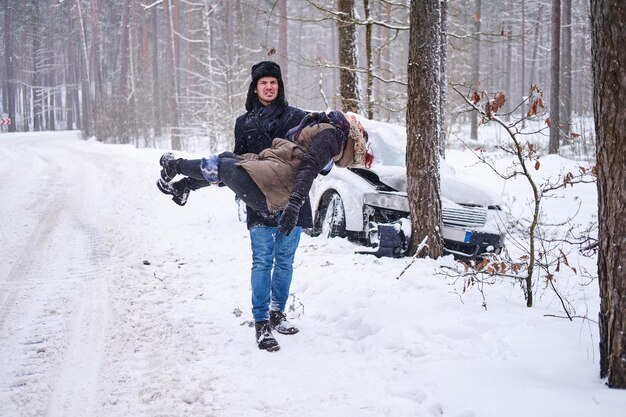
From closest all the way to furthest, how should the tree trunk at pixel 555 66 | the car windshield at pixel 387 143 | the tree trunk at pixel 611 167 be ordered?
the tree trunk at pixel 611 167, the car windshield at pixel 387 143, the tree trunk at pixel 555 66

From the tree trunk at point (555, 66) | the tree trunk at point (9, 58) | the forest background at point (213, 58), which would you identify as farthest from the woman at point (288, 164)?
the tree trunk at point (9, 58)

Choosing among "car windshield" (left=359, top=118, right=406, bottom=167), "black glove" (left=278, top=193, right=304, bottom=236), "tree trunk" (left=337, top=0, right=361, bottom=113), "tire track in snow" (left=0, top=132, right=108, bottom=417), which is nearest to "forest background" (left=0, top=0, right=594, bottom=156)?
"tree trunk" (left=337, top=0, right=361, bottom=113)

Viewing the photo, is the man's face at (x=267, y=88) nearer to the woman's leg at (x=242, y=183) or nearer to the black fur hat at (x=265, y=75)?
the black fur hat at (x=265, y=75)

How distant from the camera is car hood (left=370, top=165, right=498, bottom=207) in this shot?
6.41 meters

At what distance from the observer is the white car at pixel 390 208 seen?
5906mm

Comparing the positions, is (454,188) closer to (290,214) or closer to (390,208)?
(390,208)

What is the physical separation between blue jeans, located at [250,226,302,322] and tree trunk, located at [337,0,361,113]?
571 cm

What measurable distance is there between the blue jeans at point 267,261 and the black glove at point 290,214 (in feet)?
1.46

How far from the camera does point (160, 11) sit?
42875 mm

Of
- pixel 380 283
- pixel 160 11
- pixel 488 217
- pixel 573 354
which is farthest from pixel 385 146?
pixel 160 11

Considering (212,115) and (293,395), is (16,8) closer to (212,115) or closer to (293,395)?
(212,115)

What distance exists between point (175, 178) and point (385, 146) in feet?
13.4

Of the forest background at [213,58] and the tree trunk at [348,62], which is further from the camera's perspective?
the forest background at [213,58]

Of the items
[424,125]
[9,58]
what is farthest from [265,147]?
[9,58]
